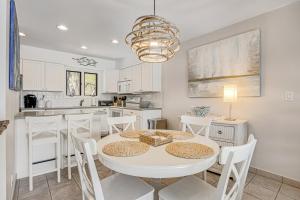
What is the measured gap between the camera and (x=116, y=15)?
2570 mm

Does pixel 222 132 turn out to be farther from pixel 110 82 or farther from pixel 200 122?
pixel 110 82

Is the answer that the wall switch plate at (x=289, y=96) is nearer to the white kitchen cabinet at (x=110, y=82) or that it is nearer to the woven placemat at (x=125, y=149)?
the woven placemat at (x=125, y=149)

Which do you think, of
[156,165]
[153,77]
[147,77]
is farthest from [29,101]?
[156,165]

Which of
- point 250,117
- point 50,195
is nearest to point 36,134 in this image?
point 50,195

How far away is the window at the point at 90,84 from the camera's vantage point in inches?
209

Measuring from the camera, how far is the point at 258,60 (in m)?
2.48

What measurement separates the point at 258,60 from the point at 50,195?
11.1 ft

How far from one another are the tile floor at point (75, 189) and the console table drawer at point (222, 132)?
0.62 m

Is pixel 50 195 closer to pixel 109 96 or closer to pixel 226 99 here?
pixel 226 99

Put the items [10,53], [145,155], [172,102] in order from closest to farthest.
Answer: [145,155] → [10,53] → [172,102]

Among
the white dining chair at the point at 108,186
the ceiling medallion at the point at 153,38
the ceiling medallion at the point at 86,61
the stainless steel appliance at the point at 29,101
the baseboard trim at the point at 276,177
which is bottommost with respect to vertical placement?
the baseboard trim at the point at 276,177

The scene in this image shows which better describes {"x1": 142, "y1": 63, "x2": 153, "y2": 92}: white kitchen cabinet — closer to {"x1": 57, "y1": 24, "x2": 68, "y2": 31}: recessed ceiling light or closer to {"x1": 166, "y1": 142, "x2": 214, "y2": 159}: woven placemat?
{"x1": 57, "y1": 24, "x2": 68, "y2": 31}: recessed ceiling light

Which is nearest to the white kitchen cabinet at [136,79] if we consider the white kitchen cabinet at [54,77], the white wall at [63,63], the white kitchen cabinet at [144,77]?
the white kitchen cabinet at [144,77]

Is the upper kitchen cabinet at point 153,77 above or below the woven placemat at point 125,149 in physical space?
above
